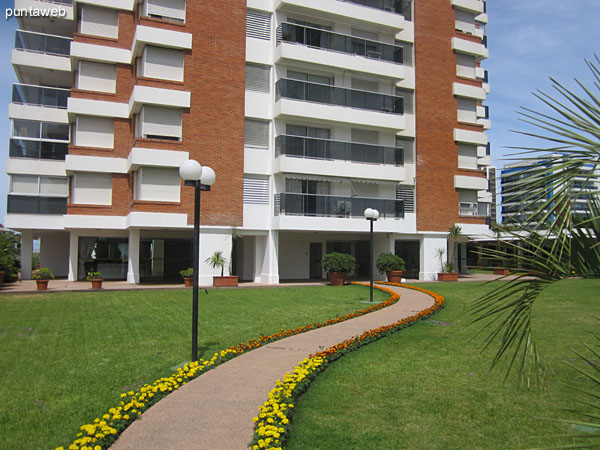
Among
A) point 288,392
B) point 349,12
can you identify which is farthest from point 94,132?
point 288,392

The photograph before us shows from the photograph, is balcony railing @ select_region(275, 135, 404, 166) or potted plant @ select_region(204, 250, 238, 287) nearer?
potted plant @ select_region(204, 250, 238, 287)

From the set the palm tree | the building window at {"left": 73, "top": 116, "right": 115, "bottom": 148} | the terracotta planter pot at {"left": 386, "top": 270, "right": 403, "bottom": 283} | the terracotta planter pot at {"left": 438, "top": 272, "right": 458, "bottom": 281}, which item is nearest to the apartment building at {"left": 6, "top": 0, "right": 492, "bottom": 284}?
the building window at {"left": 73, "top": 116, "right": 115, "bottom": 148}

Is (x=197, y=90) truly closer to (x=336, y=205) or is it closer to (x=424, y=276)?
(x=336, y=205)

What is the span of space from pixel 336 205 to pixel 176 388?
1984 centimetres

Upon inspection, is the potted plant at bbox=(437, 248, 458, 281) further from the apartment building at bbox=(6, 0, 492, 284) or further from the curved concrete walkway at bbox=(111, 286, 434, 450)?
the curved concrete walkway at bbox=(111, 286, 434, 450)

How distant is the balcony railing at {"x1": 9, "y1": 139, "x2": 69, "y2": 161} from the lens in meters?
29.2

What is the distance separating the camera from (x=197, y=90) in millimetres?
24547

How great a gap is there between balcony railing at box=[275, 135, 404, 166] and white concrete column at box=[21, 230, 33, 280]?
651 inches

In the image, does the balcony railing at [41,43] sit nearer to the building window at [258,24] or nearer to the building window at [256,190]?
the building window at [258,24]

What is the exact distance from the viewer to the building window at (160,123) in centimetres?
2408

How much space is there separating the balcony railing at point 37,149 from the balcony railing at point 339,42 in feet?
49.0

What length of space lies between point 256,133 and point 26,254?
1614cm

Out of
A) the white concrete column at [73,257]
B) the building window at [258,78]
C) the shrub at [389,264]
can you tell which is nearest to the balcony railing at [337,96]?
the building window at [258,78]

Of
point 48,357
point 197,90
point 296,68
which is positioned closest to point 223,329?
point 48,357
